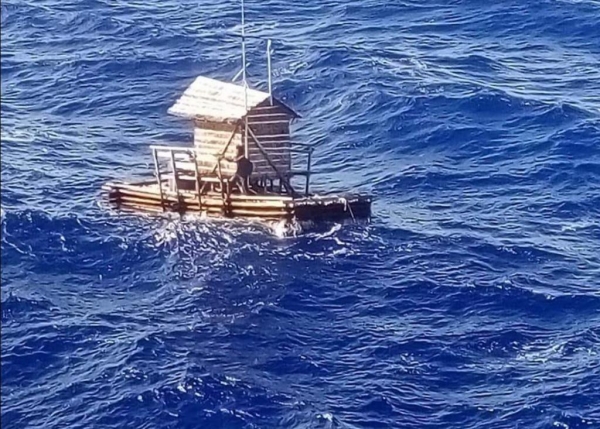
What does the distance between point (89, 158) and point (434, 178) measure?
29.8 m

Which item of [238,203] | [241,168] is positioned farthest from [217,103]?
[238,203]

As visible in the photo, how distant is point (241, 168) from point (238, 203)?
2.69m

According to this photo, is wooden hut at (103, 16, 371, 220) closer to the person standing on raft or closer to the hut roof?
the hut roof

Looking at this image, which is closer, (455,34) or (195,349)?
(195,349)

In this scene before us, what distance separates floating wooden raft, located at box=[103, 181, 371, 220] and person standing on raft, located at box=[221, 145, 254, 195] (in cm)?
134

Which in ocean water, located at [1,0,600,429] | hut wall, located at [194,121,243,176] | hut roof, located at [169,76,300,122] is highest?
hut roof, located at [169,76,300,122]

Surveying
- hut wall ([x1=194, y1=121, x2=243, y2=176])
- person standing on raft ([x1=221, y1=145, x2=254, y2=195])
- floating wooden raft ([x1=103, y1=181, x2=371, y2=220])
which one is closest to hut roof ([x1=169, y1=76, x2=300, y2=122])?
hut wall ([x1=194, y1=121, x2=243, y2=176])

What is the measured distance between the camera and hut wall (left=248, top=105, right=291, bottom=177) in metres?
78.9

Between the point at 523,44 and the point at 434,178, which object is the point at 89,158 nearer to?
the point at 434,178

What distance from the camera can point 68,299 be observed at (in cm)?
6650

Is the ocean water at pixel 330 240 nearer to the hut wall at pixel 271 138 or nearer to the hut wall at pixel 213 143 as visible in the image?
the hut wall at pixel 213 143

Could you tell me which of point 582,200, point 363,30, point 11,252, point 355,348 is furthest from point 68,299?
point 363,30

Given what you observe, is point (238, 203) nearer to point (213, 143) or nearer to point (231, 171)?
point (231, 171)

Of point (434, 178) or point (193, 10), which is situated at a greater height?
point (193, 10)
